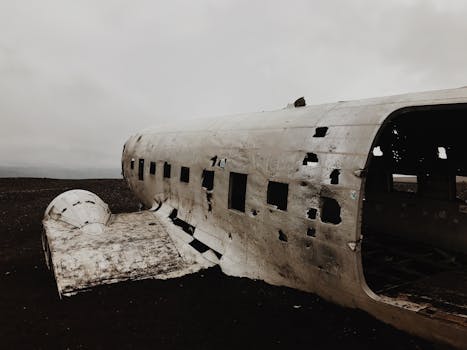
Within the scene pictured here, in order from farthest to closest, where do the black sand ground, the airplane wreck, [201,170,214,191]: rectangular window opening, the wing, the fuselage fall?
[201,170,214,191]: rectangular window opening → the wing → the black sand ground → the airplane wreck → the fuselage

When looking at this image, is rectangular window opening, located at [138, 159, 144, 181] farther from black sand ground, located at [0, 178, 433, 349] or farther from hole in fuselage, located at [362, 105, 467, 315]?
hole in fuselage, located at [362, 105, 467, 315]

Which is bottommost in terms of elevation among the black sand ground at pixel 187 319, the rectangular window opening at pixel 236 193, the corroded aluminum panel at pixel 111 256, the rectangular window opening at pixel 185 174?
the black sand ground at pixel 187 319

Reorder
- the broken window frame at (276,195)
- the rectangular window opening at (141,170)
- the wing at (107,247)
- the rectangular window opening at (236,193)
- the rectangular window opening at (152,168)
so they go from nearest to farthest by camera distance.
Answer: the broken window frame at (276,195) < the wing at (107,247) < the rectangular window opening at (236,193) < the rectangular window opening at (152,168) < the rectangular window opening at (141,170)

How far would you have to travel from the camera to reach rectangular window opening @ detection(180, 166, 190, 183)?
11.5 metres

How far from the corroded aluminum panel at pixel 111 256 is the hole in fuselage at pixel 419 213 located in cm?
467

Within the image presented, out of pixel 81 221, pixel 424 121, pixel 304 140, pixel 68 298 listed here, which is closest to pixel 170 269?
pixel 68 298

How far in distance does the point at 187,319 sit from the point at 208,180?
392cm

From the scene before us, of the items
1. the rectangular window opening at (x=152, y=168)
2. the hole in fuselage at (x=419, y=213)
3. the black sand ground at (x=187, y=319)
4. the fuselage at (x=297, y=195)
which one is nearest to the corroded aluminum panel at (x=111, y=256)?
the black sand ground at (x=187, y=319)

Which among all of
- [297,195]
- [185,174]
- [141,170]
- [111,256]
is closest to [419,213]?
[297,195]

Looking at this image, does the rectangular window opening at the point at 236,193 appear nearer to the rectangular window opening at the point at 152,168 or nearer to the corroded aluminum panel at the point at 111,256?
the corroded aluminum panel at the point at 111,256

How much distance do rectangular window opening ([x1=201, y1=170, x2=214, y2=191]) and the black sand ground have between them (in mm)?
2270

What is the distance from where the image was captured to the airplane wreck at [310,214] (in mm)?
6344

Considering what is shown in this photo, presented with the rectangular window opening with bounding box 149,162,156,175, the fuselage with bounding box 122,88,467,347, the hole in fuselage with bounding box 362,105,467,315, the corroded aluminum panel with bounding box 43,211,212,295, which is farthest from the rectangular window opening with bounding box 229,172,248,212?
the rectangular window opening with bounding box 149,162,156,175

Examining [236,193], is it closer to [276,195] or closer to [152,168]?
[276,195]
